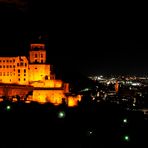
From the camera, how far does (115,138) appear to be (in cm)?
2994

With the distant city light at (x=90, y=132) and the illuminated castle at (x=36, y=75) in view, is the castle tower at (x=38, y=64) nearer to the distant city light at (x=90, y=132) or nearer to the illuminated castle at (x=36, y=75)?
the illuminated castle at (x=36, y=75)

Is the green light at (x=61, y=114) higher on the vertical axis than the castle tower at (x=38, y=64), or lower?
lower

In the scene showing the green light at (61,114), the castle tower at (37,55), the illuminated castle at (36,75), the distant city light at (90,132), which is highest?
the castle tower at (37,55)

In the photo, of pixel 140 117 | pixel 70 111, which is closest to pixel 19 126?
pixel 70 111

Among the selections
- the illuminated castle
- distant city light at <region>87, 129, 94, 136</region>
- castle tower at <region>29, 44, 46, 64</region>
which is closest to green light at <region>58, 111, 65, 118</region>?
distant city light at <region>87, 129, 94, 136</region>

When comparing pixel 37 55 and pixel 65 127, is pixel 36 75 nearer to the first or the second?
pixel 37 55

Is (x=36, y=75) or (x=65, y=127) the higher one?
(x=36, y=75)

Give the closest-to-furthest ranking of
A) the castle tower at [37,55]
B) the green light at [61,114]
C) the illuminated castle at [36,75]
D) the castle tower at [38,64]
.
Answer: the green light at [61,114]
the illuminated castle at [36,75]
the castle tower at [38,64]
the castle tower at [37,55]

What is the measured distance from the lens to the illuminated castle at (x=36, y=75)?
132 ft

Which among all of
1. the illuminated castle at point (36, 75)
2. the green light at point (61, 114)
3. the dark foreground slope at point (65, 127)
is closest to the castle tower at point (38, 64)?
the illuminated castle at point (36, 75)

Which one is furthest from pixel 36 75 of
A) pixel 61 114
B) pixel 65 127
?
pixel 65 127

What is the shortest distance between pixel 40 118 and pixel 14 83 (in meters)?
13.4

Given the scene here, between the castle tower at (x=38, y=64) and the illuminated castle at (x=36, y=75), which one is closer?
the illuminated castle at (x=36, y=75)

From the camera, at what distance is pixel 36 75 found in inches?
1726
